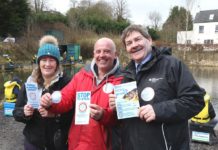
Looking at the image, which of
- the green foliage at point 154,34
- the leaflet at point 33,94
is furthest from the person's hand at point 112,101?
the green foliage at point 154,34

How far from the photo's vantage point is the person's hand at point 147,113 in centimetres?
228

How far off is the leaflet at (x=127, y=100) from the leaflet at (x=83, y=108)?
30 centimetres

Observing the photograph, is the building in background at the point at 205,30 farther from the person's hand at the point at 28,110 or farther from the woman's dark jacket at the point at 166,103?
the woman's dark jacket at the point at 166,103

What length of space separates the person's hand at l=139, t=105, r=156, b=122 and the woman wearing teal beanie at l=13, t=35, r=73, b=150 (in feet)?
3.17

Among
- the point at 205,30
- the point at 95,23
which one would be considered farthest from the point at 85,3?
the point at 205,30

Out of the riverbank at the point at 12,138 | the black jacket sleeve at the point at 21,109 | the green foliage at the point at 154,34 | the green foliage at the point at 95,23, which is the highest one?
the green foliage at the point at 95,23

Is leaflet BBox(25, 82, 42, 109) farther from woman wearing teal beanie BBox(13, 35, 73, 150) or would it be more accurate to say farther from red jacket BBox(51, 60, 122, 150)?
red jacket BBox(51, 60, 122, 150)

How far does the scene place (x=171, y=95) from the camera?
93.9 inches

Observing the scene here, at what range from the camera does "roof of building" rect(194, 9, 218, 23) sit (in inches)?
2061

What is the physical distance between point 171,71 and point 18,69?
2050 cm

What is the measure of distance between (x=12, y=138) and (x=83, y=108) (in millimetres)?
4512

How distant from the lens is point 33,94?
9.57ft

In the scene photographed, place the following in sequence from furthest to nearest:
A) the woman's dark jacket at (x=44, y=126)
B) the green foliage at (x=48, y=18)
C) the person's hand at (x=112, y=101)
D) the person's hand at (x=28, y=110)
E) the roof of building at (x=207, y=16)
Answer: the roof of building at (x=207, y=16), the green foliage at (x=48, y=18), the woman's dark jacket at (x=44, y=126), the person's hand at (x=28, y=110), the person's hand at (x=112, y=101)

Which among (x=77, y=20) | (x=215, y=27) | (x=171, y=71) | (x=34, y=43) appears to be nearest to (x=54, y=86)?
(x=171, y=71)
